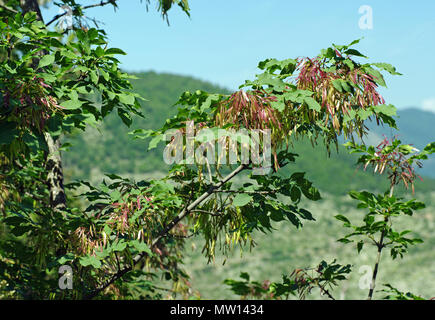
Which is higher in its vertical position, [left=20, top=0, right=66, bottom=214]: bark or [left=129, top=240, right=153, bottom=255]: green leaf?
[left=20, top=0, right=66, bottom=214]: bark

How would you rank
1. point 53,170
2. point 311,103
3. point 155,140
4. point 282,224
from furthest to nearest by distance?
1. point 282,224
2. point 53,170
3. point 155,140
4. point 311,103

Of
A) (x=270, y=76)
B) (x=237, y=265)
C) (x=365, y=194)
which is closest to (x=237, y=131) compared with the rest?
(x=270, y=76)

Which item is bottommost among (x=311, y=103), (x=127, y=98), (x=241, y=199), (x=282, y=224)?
(x=241, y=199)

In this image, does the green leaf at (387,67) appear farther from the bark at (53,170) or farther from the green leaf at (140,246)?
the bark at (53,170)

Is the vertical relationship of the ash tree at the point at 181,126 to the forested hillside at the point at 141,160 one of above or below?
below

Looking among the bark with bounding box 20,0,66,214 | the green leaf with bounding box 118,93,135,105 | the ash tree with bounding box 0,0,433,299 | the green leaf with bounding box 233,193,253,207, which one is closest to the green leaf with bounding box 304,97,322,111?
the ash tree with bounding box 0,0,433,299

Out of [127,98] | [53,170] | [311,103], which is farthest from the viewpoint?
[53,170]

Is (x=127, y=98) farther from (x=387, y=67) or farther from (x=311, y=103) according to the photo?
(x=387, y=67)

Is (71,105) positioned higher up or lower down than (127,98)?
lower down

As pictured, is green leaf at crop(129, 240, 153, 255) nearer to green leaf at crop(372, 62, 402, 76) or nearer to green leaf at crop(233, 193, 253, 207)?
green leaf at crop(233, 193, 253, 207)

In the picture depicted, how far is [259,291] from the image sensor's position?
4980mm

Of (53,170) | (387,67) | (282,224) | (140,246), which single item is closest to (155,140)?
(140,246)

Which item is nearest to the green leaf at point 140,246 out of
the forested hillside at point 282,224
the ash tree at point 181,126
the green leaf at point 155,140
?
the ash tree at point 181,126

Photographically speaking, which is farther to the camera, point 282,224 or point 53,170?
point 282,224
